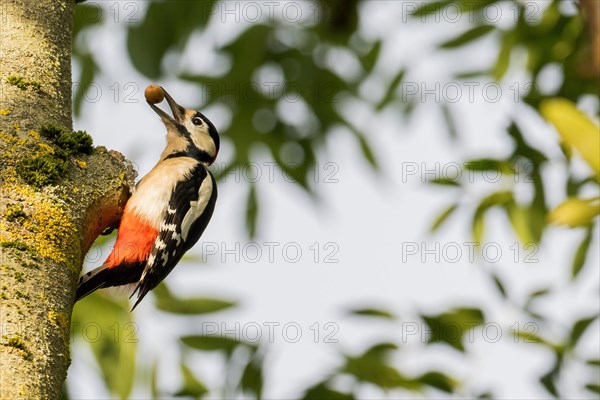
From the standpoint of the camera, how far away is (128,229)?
3191mm

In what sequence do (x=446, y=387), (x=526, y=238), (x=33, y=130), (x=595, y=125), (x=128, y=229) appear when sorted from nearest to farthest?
(x=595, y=125) < (x=33, y=130) < (x=128, y=229) < (x=446, y=387) < (x=526, y=238)

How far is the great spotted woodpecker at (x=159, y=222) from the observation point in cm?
333

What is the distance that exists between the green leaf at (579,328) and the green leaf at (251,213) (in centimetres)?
Answer: 198

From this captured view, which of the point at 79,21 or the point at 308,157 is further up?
the point at 79,21

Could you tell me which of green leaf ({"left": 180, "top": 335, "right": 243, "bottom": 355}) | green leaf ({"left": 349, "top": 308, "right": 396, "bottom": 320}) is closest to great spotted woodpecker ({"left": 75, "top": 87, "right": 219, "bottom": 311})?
green leaf ({"left": 180, "top": 335, "right": 243, "bottom": 355})

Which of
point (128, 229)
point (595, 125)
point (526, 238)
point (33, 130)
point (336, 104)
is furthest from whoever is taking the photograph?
point (336, 104)

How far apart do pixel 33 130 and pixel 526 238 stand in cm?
264

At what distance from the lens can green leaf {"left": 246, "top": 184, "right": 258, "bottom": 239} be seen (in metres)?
4.99

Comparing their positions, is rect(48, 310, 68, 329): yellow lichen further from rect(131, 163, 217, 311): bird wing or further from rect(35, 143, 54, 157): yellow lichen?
rect(131, 163, 217, 311): bird wing

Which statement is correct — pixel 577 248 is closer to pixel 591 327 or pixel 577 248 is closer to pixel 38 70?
pixel 591 327

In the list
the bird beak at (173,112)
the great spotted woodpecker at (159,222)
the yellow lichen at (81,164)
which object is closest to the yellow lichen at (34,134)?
the yellow lichen at (81,164)

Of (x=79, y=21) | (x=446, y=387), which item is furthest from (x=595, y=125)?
(x=79, y=21)

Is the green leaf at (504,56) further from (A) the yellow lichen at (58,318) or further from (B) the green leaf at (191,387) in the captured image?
(A) the yellow lichen at (58,318)

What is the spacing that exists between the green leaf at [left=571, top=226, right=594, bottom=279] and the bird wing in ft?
5.32
